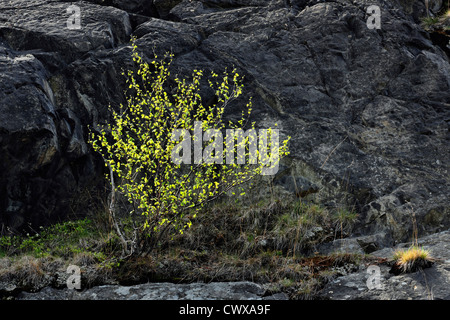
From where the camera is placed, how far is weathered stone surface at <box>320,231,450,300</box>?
7.85 metres

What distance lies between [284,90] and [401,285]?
6.80 meters

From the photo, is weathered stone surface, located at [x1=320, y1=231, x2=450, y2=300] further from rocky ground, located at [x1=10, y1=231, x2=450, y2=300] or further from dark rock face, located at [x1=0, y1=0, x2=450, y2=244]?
dark rock face, located at [x1=0, y1=0, x2=450, y2=244]

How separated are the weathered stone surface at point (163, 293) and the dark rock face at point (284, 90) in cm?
322

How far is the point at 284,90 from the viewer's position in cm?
1314

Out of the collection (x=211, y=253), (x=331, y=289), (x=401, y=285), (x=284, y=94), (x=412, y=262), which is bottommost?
(x=331, y=289)

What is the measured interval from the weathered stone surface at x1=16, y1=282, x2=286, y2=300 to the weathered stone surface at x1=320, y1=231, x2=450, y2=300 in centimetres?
117

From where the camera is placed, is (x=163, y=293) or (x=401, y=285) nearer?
(x=401, y=285)

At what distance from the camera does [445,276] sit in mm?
8172

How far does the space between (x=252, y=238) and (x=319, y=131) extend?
3845mm

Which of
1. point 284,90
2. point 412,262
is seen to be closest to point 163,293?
point 412,262

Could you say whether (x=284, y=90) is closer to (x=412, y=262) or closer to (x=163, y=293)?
(x=412, y=262)

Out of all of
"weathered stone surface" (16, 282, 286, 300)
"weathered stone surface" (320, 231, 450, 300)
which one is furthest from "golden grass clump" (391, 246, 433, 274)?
"weathered stone surface" (16, 282, 286, 300)

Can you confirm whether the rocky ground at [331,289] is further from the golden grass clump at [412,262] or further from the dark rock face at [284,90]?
the dark rock face at [284,90]

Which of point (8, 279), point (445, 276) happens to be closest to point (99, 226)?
point (8, 279)
